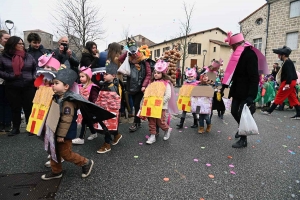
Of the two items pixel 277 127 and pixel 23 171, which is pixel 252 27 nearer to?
pixel 277 127

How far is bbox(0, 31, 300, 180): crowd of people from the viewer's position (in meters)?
2.40

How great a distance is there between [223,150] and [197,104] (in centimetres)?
116

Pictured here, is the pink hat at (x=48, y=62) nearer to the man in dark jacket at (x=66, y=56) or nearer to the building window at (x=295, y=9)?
the man in dark jacket at (x=66, y=56)

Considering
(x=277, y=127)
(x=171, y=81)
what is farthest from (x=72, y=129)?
(x=277, y=127)

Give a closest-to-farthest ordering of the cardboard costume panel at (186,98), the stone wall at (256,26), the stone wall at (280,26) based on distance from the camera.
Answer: the cardboard costume panel at (186,98)
the stone wall at (280,26)
the stone wall at (256,26)

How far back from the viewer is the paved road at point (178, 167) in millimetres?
2225

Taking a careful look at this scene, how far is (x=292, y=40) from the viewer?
1845 centimetres

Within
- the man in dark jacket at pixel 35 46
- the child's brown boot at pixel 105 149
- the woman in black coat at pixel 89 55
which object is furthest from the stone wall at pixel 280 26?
the man in dark jacket at pixel 35 46

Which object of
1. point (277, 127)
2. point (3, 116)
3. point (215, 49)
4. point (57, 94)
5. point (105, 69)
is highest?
point (215, 49)

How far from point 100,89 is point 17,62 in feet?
5.57

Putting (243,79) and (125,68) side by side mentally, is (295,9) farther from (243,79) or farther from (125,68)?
(125,68)

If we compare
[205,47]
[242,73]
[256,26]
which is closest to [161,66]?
[242,73]

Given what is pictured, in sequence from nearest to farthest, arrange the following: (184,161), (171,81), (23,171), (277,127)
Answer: (23,171), (184,161), (171,81), (277,127)

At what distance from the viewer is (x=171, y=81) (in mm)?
4004
